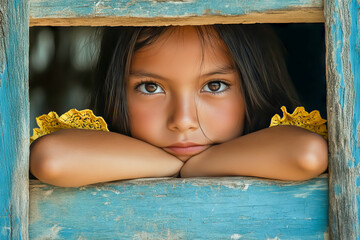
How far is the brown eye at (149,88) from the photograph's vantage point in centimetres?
203

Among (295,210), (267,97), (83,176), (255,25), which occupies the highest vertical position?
(255,25)

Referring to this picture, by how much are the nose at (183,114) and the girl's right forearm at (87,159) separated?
164 millimetres

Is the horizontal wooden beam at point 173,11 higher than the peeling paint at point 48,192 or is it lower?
higher

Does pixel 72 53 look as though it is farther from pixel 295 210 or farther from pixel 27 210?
pixel 295 210

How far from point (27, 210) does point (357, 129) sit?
0.92 m

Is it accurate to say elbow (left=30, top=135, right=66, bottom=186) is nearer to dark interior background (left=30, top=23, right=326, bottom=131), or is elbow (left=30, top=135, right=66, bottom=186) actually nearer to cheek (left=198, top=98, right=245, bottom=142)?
cheek (left=198, top=98, right=245, bottom=142)

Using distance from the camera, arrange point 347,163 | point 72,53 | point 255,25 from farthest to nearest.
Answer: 1. point 72,53
2. point 255,25
3. point 347,163

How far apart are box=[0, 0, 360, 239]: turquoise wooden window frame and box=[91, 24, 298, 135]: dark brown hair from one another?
0.45 m

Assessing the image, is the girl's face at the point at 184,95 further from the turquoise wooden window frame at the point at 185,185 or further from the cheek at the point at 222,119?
the turquoise wooden window frame at the point at 185,185

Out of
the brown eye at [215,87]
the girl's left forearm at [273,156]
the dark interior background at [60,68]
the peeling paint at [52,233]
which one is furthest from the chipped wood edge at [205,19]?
the dark interior background at [60,68]

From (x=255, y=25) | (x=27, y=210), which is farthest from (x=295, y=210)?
(x=255, y=25)

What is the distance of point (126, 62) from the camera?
6.93 feet

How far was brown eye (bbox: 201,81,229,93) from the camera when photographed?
79.4 inches

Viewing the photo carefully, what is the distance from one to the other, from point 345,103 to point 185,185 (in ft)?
1.58
